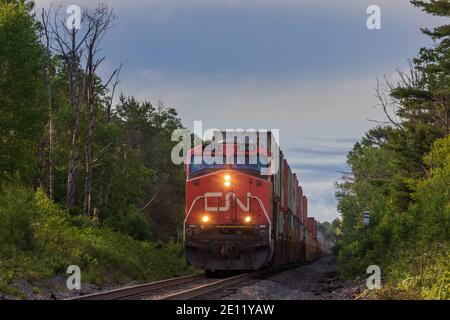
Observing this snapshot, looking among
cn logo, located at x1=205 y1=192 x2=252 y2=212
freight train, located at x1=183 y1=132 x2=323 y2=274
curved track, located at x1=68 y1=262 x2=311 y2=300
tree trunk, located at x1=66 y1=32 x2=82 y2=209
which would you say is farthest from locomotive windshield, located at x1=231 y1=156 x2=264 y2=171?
tree trunk, located at x1=66 y1=32 x2=82 y2=209

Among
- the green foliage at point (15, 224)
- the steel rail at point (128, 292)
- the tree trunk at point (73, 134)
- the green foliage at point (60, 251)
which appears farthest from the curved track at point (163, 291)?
the tree trunk at point (73, 134)

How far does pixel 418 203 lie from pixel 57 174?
23.6m

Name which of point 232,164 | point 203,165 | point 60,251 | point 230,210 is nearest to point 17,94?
point 60,251

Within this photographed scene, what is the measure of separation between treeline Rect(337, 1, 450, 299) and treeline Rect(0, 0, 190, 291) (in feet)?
31.0

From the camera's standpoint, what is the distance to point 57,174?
4119 centimetres

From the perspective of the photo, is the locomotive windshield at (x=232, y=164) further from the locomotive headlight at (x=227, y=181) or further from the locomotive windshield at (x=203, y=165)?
the locomotive headlight at (x=227, y=181)

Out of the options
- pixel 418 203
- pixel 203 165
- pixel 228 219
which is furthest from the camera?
pixel 418 203

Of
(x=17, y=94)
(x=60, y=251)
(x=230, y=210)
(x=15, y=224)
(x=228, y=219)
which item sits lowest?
(x=60, y=251)

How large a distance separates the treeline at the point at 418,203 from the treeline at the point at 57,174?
9.46 metres

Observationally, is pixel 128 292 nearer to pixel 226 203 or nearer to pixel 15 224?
pixel 15 224

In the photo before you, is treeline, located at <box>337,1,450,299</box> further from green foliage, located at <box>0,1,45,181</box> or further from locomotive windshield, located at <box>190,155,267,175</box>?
green foliage, located at <box>0,1,45,181</box>

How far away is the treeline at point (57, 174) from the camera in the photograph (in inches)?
827
